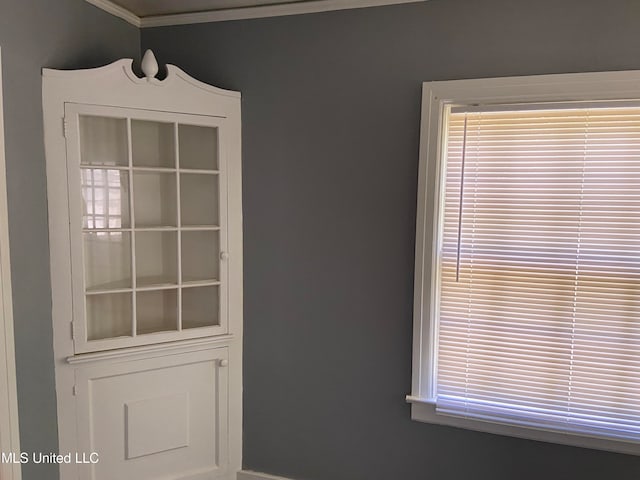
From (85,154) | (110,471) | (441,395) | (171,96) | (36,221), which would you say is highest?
(171,96)

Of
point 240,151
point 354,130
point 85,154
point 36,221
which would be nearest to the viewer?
point 36,221

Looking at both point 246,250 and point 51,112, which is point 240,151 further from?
point 51,112

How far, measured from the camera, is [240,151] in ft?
7.73

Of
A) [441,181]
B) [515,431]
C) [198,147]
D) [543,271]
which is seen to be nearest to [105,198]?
[198,147]

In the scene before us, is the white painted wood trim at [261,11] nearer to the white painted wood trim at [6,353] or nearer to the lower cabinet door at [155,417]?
the white painted wood trim at [6,353]

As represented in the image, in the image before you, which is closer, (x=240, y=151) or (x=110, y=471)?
(x=110, y=471)

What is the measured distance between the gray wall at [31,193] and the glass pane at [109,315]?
0.18 metres

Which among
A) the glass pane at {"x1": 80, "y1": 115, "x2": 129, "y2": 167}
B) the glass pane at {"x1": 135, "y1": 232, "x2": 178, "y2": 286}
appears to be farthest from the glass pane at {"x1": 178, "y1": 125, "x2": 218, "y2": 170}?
the glass pane at {"x1": 135, "y1": 232, "x2": 178, "y2": 286}

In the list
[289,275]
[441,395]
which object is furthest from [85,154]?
[441,395]

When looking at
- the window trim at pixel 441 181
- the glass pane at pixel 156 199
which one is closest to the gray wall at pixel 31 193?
the glass pane at pixel 156 199

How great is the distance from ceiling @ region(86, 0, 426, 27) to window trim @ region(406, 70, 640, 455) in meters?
0.52

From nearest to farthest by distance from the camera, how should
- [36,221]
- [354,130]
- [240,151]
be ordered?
[36,221] < [354,130] < [240,151]

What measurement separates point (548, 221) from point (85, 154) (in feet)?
6.50

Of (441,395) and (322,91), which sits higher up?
(322,91)
